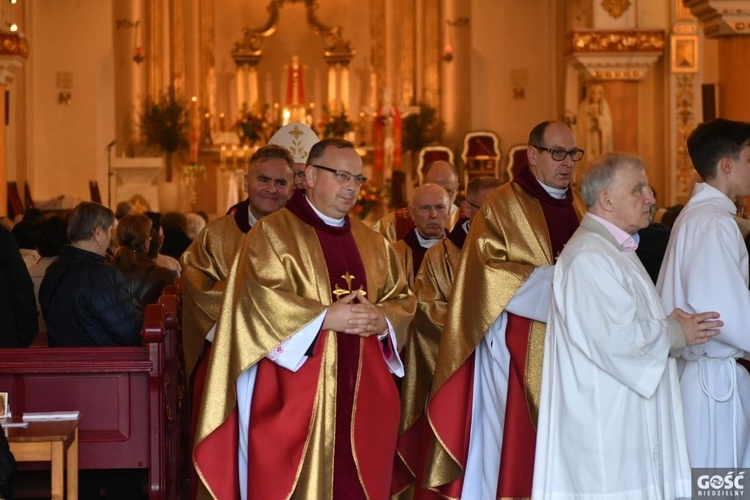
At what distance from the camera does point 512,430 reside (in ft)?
19.9

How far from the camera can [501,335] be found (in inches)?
246

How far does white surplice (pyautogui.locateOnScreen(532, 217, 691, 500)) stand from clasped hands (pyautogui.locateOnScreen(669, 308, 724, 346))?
54 mm

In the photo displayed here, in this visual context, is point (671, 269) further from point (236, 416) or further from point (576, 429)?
point (236, 416)

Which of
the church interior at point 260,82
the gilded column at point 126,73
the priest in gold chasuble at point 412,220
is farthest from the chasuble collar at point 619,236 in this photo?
the gilded column at point 126,73

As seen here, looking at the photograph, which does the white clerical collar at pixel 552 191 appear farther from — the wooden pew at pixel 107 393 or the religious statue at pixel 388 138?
the religious statue at pixel 388 138

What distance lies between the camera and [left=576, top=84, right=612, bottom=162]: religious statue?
15.1 m

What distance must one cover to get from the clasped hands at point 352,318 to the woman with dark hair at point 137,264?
8.06 feet

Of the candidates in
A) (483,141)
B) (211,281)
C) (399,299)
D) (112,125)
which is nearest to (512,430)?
(399,299)

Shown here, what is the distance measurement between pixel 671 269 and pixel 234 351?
71.7 inches

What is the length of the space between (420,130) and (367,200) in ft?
10.3

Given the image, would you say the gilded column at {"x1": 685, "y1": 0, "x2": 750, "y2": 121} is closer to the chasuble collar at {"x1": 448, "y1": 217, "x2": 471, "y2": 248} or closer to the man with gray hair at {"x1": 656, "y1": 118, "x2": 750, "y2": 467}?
the chasuble collar at {"x1": 448, "y1": 217, "x2": 471, "y2": 248}

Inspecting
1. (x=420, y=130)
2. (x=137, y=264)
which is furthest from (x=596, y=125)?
(x=137, y=264)

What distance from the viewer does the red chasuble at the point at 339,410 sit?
5402 mm

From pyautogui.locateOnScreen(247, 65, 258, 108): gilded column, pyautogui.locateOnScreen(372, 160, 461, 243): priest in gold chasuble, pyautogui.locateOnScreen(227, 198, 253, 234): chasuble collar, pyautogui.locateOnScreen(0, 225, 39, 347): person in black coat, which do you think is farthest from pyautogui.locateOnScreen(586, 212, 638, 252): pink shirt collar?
pyautogui.locateOnScreen(247, 65, 258, 108): gilded column
